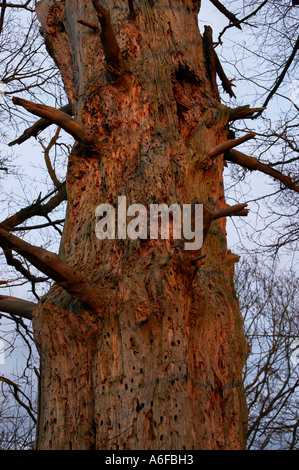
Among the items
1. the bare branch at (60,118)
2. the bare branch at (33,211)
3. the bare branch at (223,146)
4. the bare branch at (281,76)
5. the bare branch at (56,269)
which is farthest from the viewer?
the bare branch at (33,211)

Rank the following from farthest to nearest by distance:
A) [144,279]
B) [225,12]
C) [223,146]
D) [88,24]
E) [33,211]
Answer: [33,211]
[225,12]
[88,24]
[223,146]
[144,279]

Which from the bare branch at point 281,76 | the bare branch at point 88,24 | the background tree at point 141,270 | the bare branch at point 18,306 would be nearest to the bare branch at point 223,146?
the background tree at point 141,270

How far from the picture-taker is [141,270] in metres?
2.35

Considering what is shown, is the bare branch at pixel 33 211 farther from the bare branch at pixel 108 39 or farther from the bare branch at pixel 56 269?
the bare branch at pixel 56 269

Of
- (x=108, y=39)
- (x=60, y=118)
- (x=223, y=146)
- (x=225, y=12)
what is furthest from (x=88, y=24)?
(x=225, y=12)

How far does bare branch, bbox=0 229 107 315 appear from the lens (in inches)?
81.5

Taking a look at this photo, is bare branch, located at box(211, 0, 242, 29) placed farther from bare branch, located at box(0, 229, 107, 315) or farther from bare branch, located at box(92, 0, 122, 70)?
bare branch, located at box(0, 229, 107, 315)

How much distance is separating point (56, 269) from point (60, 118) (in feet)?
3.32

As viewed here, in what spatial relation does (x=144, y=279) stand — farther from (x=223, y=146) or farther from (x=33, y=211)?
(x=33, y=211)

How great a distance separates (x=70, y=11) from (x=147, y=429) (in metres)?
3.21

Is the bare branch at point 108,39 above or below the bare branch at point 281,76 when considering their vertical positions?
below

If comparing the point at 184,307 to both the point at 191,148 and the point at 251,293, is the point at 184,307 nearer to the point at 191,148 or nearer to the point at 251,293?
the point at 191,148

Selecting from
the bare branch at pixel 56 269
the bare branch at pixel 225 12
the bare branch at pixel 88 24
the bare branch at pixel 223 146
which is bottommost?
the bare branch at pixel 56 269

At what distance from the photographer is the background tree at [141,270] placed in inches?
82.3
